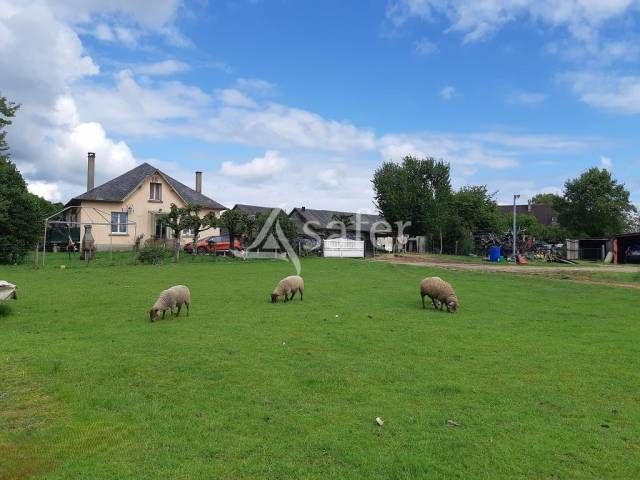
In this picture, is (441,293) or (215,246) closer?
(441,293)

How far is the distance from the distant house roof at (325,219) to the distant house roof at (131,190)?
1505 cm

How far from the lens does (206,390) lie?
723 cm

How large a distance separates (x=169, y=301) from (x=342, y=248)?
32.3m

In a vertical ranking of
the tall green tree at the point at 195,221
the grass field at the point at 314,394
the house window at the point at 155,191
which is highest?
the house window at the point at 155,191

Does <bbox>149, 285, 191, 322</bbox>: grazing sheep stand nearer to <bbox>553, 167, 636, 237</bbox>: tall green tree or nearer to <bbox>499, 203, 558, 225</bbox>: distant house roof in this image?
<bbox>553, 167, 636, 237</bbox>: tall green tree

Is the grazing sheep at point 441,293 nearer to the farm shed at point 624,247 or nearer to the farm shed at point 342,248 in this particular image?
the farm shed at point 342,248

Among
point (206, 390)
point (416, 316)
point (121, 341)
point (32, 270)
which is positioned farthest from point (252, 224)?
point (206, 390)

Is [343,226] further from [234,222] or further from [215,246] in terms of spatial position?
[234,222]

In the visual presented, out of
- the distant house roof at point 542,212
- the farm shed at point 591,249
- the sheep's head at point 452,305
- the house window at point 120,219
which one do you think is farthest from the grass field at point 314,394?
the distant house roof at point 542,212

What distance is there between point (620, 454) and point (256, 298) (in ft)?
43.7

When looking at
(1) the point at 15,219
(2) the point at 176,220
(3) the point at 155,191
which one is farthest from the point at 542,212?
(1) the point at 15,219

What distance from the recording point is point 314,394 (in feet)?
23.3

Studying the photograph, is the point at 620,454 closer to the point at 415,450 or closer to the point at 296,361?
the point at 415,450

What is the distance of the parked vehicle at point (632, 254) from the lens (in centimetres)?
4709
